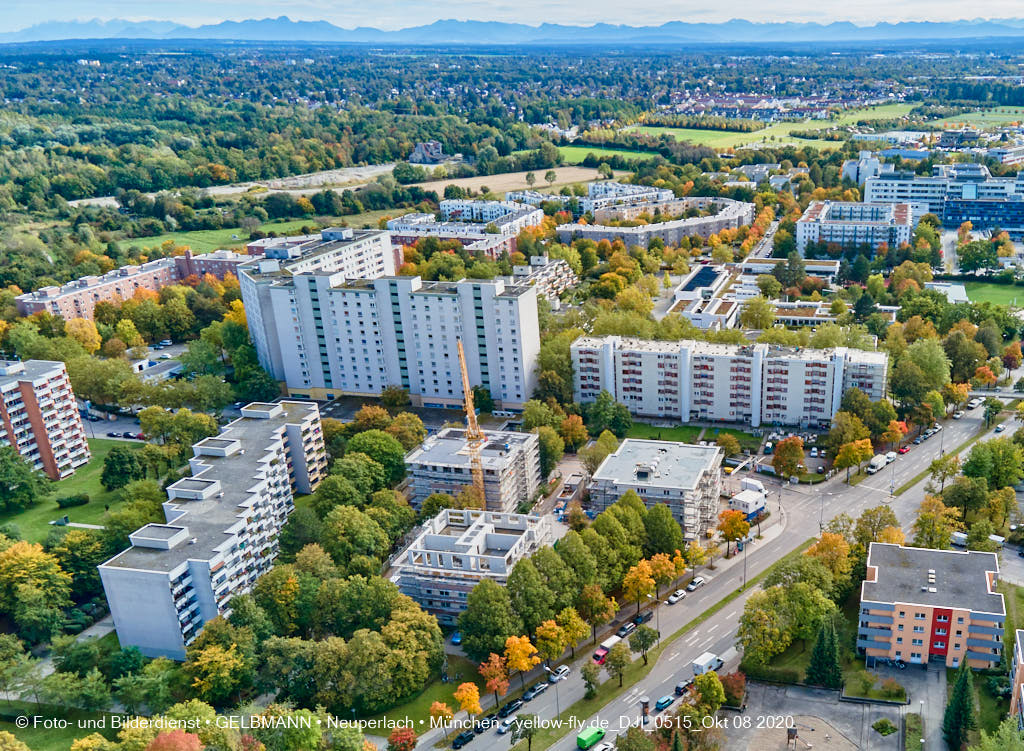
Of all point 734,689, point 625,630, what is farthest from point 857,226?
point 734,689

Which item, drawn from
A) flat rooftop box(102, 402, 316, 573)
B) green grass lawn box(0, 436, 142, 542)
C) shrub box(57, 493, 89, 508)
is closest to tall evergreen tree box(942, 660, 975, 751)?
flat rooftop box(102, 402, 316, 573)

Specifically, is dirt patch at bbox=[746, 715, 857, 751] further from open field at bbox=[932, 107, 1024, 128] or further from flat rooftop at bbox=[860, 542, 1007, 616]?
open field at bbox=[932, 107, 1024, 128]

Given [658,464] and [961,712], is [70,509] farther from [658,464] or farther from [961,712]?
[961,712]

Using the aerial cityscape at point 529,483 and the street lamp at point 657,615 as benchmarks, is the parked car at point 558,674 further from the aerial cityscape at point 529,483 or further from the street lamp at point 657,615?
the street lamp at point 657,615

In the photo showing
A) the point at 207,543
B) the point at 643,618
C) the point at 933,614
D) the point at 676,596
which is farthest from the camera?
the point at 676,596

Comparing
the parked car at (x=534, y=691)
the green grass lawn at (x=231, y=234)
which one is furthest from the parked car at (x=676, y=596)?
the green grass lawn at (x=231, y=234)

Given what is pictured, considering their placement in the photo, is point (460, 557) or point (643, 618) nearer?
point (460, 557)
